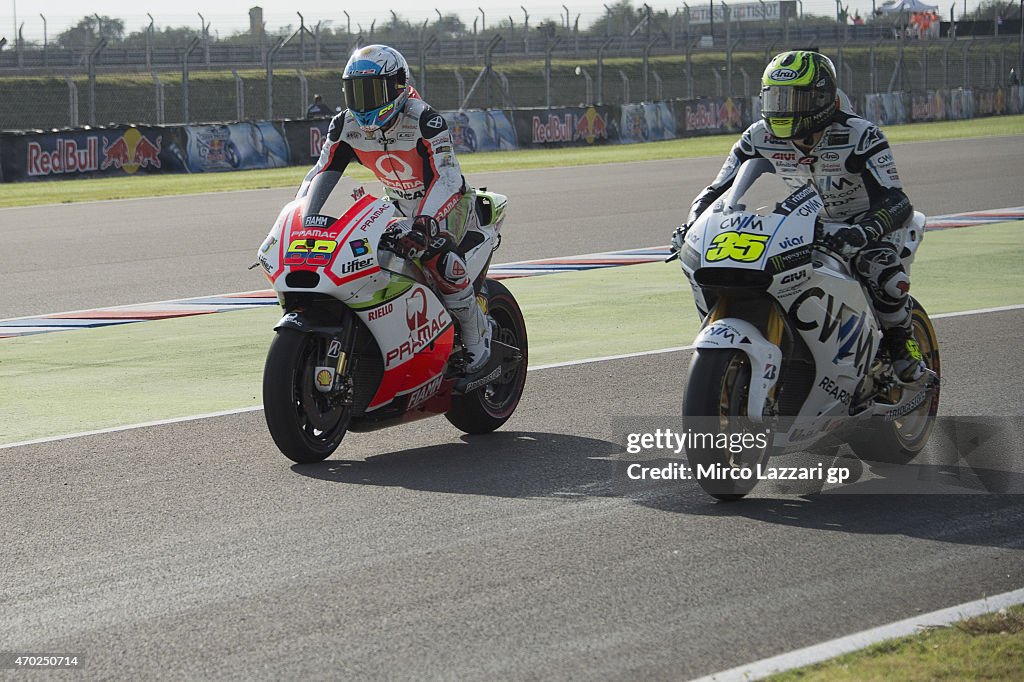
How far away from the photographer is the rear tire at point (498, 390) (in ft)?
26.1

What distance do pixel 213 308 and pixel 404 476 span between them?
21.0 feet

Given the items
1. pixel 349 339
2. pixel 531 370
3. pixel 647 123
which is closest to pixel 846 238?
pixel 349 339

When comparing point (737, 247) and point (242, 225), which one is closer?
point (737, 247)

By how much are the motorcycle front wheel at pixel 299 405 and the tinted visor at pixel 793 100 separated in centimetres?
231

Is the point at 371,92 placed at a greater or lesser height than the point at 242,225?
greater

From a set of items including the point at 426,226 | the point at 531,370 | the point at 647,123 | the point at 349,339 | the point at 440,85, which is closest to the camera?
the point at 349,339

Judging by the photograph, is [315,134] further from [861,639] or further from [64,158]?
[861,639]

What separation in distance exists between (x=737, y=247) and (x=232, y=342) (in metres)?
5.82

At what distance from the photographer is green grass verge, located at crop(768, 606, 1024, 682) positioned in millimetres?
4328

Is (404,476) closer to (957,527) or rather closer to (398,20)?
(957,527)

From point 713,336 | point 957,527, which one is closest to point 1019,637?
point 957,527

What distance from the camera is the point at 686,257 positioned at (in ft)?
21.1

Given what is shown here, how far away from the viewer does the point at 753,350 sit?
612 centimetres

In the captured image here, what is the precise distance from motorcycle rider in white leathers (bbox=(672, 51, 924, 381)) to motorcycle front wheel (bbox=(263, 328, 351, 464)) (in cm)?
176
